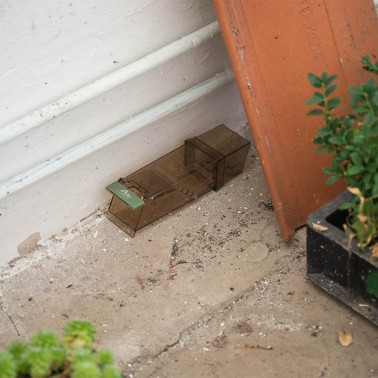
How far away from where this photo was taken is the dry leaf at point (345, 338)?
2850 millimetres

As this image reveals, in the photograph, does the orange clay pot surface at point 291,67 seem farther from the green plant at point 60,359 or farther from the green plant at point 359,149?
the green plant at point 60,359

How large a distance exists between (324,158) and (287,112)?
0.26m

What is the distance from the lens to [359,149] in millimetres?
2656

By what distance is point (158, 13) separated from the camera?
10.5 ft

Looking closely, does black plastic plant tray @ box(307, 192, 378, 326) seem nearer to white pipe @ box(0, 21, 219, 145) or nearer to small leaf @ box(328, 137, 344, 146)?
small leaf @ box(328, 137, 344, 146)

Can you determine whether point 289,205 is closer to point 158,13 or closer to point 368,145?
point 368,145

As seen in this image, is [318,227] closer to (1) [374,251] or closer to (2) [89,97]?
(1) [374,251]

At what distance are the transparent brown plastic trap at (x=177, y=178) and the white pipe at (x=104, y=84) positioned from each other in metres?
0.47

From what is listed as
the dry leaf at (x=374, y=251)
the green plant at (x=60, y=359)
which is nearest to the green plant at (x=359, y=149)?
the dry leaf at (x=374, y=251)

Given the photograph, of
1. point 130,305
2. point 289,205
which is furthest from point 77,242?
point 289,205

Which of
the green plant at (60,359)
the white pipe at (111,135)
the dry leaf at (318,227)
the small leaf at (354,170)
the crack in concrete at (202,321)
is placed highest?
the green plant at (60,359)

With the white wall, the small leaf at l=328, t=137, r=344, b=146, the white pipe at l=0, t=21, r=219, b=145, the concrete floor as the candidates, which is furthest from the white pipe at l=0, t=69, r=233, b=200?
the small leaf at l=328, t=137, r=344, b=146

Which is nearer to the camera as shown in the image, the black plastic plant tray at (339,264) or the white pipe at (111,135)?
the black plastic plant tray at (339,264)

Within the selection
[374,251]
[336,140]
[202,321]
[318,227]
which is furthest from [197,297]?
[336,140]
